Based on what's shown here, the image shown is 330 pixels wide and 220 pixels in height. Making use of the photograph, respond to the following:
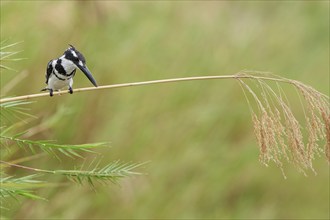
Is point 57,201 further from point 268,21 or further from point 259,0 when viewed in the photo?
point 259,0

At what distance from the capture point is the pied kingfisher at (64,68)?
1723mm

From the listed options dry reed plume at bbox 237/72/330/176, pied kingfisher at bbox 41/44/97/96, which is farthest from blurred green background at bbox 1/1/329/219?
dry reed plume at bbox 237/72/330/176

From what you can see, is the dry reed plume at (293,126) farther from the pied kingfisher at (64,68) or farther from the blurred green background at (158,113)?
the blurred green background at (158,113)

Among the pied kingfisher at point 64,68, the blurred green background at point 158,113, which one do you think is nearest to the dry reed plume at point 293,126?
the pied kingfisher at point 64,68

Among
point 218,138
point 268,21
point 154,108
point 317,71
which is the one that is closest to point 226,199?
point 218,138

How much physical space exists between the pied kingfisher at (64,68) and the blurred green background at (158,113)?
82 centimetres

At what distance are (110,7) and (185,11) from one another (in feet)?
4.00

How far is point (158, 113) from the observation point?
12.1 feet

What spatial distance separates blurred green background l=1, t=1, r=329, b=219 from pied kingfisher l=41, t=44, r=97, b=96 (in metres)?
0.82

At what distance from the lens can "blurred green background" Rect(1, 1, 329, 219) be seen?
10.4 feet

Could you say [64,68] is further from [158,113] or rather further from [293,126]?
[158,113]

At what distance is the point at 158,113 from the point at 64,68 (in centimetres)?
186

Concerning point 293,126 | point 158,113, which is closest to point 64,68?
point 293,126

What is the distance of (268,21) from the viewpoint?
17.4 feet
